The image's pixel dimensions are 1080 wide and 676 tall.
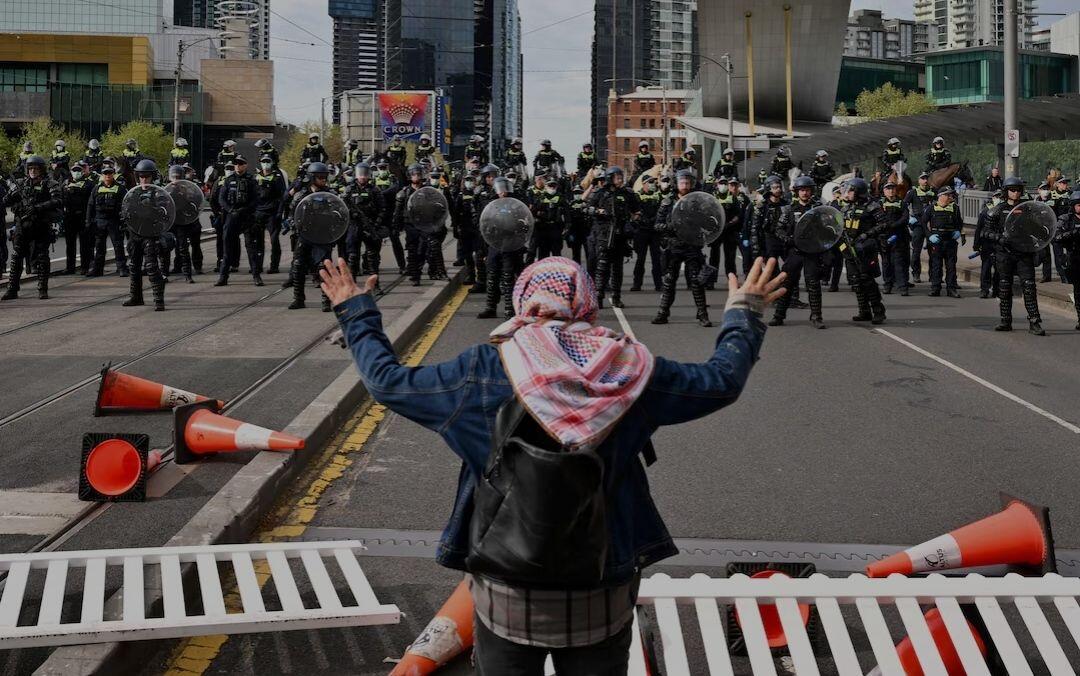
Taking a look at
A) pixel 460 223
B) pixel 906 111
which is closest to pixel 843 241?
pixel 460 223

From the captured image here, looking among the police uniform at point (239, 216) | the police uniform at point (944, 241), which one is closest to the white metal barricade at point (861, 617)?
the police uniform at point (944, 241)

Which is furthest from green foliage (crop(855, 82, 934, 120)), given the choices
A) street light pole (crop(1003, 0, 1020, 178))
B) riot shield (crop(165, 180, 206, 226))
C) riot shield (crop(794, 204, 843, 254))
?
riot shield (crop(794, 204, 843, 254))

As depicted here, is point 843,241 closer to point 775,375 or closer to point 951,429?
point 775,375

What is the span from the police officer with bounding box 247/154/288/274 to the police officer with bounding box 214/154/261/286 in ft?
0.06

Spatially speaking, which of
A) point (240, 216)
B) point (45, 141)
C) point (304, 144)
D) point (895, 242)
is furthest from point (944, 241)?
point (304, 144)

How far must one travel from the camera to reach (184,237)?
21.9m

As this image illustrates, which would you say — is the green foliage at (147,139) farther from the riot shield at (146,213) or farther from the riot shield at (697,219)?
the riot shield at (697,219)

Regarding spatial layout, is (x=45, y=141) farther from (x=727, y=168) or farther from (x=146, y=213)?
(x=146, y=213)

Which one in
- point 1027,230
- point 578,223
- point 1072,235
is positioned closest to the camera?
point 1027,230

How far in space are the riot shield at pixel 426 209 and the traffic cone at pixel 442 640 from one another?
14996 mm

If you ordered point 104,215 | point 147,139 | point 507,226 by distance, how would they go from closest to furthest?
point 507,226, point 104,215, point 147,139

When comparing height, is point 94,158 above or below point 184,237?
above

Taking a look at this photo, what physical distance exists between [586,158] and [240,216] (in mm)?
13921

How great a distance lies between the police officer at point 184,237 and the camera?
20.6 metres
